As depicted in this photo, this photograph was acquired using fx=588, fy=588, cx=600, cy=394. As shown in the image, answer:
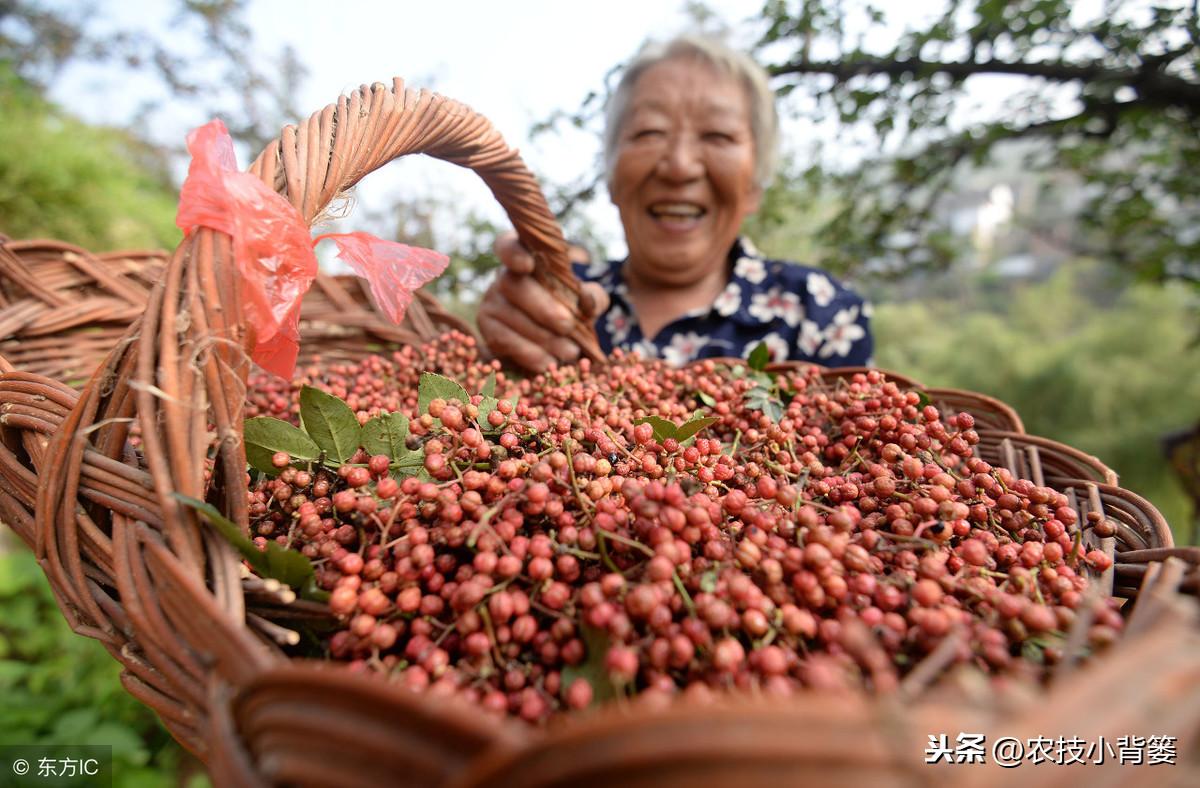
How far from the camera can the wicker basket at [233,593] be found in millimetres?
172

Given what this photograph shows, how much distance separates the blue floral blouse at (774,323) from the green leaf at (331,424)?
1007mm

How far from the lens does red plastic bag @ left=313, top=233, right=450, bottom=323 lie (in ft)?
1.73

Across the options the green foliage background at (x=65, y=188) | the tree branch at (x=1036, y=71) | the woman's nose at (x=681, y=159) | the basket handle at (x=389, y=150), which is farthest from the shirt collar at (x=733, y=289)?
the green foliage background at (x=65, y=188)

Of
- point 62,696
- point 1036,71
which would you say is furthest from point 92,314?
point 1036,71

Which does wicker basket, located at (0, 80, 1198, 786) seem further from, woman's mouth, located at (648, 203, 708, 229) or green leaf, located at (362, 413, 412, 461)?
woman's mouth, located at (648, 203, 708, 229)

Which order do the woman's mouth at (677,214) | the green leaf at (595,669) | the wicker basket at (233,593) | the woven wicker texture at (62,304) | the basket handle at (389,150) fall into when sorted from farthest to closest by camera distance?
the woman's mouth at (677,214), the woven wicker texture at (62,304), the basket handle at (389,150), the green leaf at (595,669), the wicker basket at (233,593)

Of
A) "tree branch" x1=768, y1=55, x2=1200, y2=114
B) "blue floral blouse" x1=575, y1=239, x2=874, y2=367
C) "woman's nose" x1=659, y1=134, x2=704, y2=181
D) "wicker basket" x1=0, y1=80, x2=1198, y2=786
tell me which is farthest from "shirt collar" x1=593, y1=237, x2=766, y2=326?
"wicker basket" x1=0, y1=80, x2=1198, y2=786

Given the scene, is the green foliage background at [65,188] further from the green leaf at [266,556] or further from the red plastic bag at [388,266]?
the green leaf at [266,556]

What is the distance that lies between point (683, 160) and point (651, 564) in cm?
111

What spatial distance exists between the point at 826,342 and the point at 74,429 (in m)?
1.41

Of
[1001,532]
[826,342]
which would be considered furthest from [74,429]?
[826,342]

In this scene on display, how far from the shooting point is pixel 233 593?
0.32 metres

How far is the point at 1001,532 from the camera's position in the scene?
1.47ft

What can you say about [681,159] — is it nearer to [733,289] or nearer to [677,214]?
[677,214]
